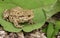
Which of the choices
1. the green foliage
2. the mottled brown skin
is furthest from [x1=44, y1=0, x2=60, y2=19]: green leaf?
the mottled brown skin

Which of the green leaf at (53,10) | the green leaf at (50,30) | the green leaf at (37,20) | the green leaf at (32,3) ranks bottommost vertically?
the green leaf at (50,30)

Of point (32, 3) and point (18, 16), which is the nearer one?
point (18, 16)

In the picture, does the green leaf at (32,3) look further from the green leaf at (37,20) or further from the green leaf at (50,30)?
the green leaf at (50,30)

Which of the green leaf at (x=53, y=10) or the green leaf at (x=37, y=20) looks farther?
the green leaf at (x=53, y=10)

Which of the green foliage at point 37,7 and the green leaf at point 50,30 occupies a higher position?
the green foliage at point 37,7

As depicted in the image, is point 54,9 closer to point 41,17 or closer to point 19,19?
point 41,17

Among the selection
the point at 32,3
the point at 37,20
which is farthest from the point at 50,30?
the point at 32,3

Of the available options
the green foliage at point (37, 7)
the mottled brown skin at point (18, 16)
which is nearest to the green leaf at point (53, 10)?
the green foliage at point (37, 7)

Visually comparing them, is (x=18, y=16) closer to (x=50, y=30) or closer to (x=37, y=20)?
(x=37, y=20)

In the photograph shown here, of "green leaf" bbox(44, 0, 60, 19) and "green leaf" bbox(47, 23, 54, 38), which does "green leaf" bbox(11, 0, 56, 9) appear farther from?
"green leaf" bbox(47, 23, 54, 38)
